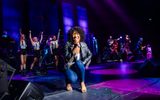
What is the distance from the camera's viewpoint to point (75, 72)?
5.21 metres

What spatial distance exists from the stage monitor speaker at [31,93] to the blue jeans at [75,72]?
1516 mm

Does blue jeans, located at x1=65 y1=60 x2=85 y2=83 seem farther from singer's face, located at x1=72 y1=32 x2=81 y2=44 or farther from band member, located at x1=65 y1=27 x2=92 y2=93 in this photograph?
singer's face, located at x1=72 y1=32 x2=81 y2=44

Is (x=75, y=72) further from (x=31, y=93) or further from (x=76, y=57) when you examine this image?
(x=31, y=93)

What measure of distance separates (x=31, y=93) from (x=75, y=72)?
72.7 inches

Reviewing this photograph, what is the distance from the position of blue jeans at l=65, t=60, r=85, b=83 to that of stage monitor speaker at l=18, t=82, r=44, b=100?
59.7 inches

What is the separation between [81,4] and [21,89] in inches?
653

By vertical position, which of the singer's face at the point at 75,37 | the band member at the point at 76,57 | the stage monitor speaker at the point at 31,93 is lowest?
the stage monitor speaker at the point at 31,93

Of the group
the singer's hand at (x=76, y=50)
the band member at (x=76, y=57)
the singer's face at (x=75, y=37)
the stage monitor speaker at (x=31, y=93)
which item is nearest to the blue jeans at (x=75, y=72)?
the band member at (x=76, y=57)

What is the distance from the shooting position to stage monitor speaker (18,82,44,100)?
3.32 m

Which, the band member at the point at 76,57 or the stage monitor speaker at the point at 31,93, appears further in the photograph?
the band member at the point at 76,57

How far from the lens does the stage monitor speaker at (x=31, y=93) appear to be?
131 inches

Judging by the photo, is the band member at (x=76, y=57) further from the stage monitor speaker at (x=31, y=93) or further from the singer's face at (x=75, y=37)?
the stage monitor speaker at (x=31, y=93)

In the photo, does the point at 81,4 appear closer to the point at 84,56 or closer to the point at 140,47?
the point at 140,47

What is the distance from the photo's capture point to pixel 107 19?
68.7 feet
